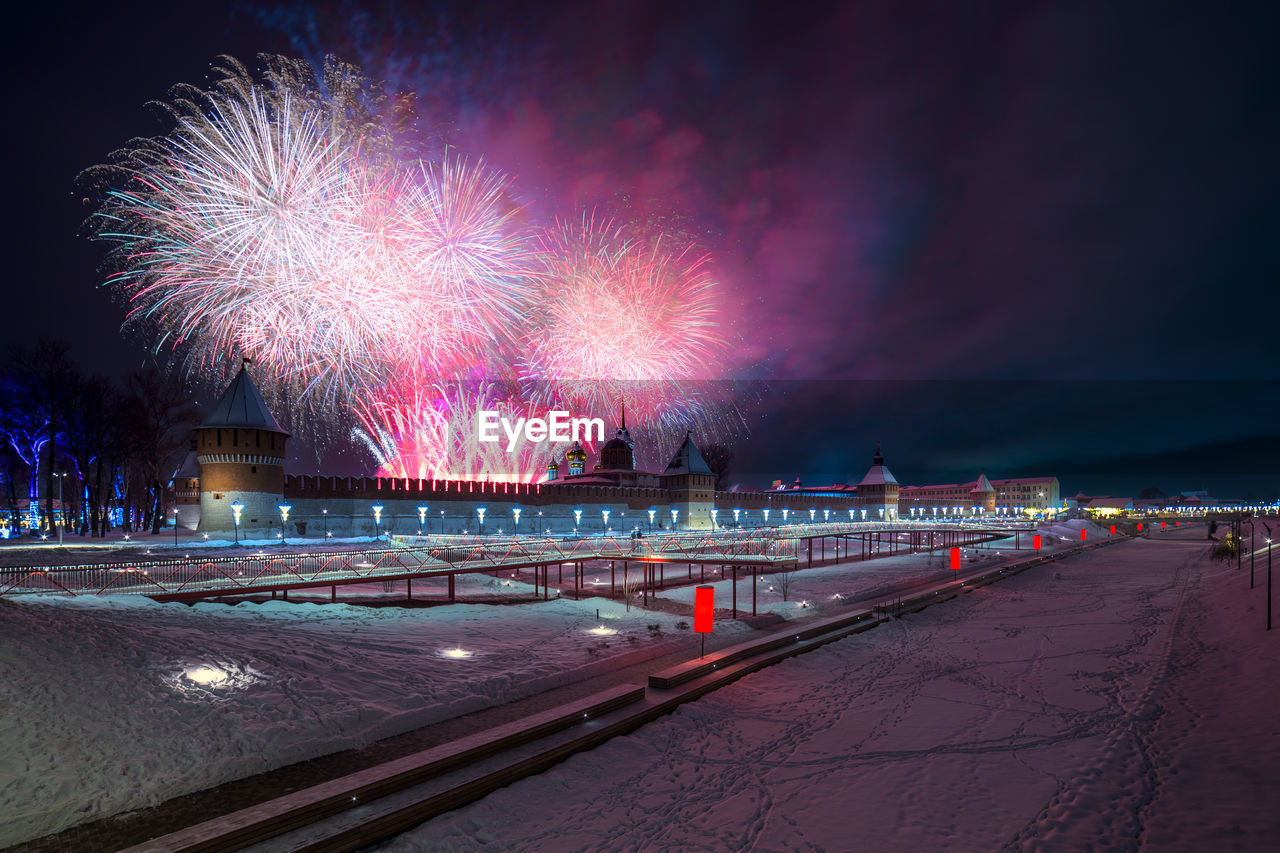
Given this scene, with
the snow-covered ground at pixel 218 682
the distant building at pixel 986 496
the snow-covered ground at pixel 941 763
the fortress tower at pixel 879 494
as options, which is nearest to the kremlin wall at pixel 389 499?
the fortress tower at pixel 879 494

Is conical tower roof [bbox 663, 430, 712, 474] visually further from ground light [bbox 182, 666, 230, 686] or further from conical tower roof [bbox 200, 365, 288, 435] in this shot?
ground light [bbox 182, 666, 230, 686]

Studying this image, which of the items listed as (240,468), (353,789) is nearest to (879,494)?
(240,468)

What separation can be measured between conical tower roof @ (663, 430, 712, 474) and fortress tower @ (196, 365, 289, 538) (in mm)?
38183

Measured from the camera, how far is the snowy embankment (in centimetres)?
789

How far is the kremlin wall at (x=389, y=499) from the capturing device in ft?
118

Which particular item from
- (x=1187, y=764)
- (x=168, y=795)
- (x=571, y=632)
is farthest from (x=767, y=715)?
(x=168, y=795)

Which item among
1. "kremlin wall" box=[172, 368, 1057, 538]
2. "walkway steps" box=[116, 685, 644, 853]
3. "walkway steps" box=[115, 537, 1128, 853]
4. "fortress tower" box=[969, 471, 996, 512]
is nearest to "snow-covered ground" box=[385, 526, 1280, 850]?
"walkway steps" box=[115, 537, 1128, 853]

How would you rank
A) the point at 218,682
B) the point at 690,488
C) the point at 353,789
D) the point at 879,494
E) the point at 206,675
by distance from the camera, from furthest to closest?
the point at 879,494 < the point at 690,488 < the point at 206,675 < the point at 218,682 < the point at 353,789

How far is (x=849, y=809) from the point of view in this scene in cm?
816

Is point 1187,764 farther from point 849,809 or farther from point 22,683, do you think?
point 22,683

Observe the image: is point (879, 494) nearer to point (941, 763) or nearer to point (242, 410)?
point (242, 410)

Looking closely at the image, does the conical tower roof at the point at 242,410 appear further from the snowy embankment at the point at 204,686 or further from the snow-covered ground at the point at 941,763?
the snow-covered ground at the point at 941,763

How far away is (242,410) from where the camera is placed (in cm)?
3728

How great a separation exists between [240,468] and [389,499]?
9.54m
